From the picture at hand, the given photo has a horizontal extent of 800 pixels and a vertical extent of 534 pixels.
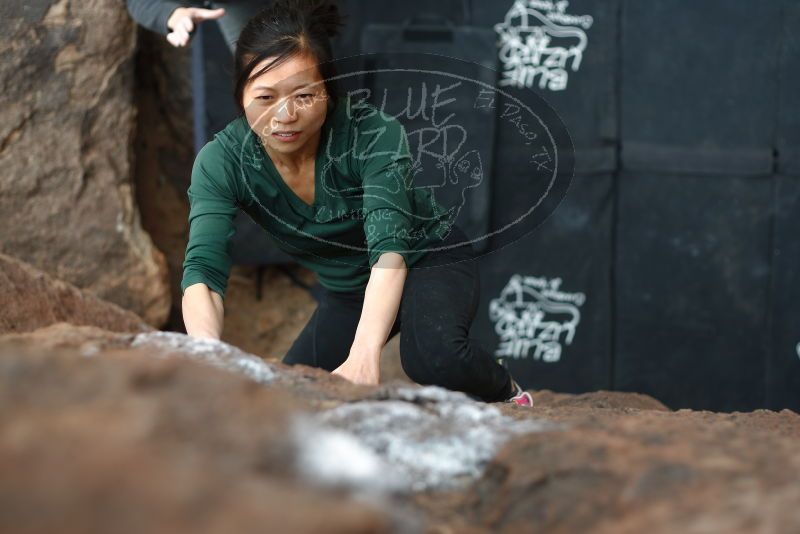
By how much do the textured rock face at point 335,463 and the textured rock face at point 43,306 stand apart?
0.73 meters

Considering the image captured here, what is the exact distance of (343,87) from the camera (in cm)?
195

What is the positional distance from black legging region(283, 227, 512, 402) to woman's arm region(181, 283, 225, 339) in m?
0.39

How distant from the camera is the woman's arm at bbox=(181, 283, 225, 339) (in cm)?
169

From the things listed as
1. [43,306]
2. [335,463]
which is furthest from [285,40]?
[335,463]

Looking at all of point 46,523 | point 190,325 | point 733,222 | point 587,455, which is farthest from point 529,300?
point 46,523

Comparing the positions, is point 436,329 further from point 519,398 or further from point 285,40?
point 285,40

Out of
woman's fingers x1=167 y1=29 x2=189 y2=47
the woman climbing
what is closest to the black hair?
the woman climbing

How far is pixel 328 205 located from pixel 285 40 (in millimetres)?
314

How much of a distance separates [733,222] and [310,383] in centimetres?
209

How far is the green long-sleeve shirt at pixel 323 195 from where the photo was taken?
1744 millimetres

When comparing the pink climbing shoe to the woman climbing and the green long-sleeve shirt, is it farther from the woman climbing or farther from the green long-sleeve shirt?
the green long-sleeve shirt

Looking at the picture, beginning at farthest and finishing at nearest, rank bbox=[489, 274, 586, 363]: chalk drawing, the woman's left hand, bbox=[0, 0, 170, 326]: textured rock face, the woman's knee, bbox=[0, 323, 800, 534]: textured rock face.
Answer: bbox=[489, 274, 586, 363]: chalk drawing → bbox=[0, 0, 170, 326]: textured rock face → the woman's knee → the woman's left hand → bbox=[0, 323, 800, 534]: textured rock face

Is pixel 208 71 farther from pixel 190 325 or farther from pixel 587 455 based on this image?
pixel 587 455

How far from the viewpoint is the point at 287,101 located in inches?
68.1
